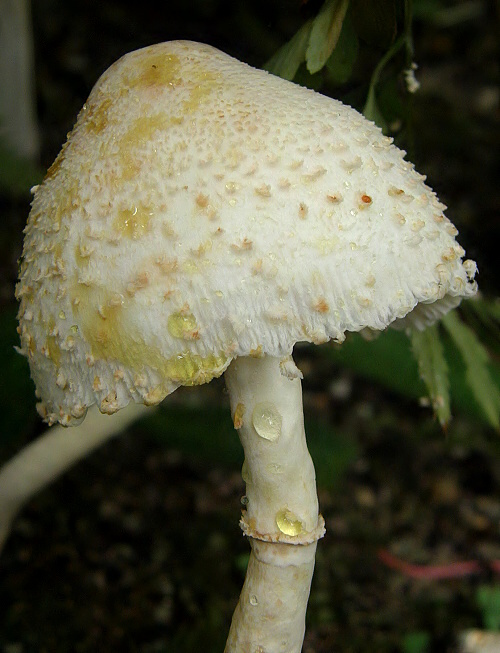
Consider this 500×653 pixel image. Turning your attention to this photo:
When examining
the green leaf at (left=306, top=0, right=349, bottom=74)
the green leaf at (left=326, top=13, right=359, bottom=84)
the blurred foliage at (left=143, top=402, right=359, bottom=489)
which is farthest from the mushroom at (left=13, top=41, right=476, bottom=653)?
the blurred foliage at (left=143, top=402, right=359, bottom=489)

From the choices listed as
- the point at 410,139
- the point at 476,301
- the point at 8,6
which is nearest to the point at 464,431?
the point at 476,301

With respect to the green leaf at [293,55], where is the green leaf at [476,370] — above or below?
below

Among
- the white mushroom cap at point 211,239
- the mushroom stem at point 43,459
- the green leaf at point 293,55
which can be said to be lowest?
the mushroom stem at point 43,459

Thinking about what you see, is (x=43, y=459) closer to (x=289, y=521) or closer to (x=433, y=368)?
(x=289, y=521)

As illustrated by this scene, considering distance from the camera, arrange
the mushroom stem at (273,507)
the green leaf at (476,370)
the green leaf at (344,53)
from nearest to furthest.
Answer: the mushroom stem at (273,507) < the green leaf at (344,53) < the green leaf at (476,370)

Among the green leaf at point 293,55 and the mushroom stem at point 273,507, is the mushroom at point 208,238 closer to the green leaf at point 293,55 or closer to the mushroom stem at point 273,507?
the mushroom stem at point 273,507


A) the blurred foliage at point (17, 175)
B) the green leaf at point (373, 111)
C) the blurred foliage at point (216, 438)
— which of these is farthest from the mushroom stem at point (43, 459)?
the green leaf at point (373, 111)

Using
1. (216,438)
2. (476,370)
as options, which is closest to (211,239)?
(476,370)
